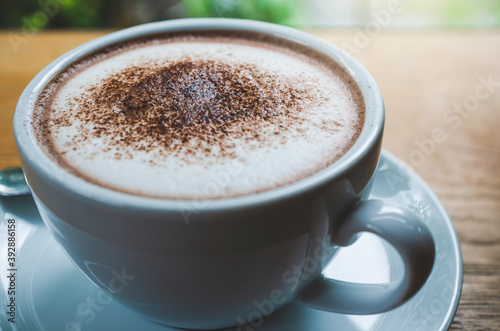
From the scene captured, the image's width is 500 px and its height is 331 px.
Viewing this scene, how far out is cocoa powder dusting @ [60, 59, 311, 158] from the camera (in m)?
0.68

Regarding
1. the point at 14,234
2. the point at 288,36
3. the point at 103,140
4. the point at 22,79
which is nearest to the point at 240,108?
the point at 103,140

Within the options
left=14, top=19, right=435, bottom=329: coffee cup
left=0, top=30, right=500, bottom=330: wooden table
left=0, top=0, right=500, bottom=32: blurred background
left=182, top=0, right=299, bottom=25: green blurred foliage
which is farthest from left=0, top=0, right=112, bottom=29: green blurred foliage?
left=14, top=19, right=435, bottom=329: coffee cup

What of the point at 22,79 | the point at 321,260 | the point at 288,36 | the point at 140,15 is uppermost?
the point at 288,36

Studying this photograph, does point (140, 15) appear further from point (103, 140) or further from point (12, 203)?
point (103, 140)

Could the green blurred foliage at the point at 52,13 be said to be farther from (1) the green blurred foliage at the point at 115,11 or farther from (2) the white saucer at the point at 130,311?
(2) the white saucer at the point at 130,311

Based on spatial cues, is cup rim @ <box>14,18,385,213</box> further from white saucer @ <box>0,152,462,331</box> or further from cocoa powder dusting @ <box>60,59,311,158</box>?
white saucer @ <box>0,152,462,331</box>

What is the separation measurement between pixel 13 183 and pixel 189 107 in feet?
1.54

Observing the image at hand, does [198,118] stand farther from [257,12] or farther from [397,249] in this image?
[257,12]

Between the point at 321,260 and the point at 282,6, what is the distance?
2052 mm

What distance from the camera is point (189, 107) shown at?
2.41 ft

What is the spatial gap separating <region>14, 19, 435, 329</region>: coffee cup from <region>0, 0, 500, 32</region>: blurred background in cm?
183

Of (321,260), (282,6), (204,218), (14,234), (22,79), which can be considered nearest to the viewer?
(204,218)

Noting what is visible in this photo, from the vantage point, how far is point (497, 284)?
3.00 ft

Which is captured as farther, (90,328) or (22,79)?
(22,79)
